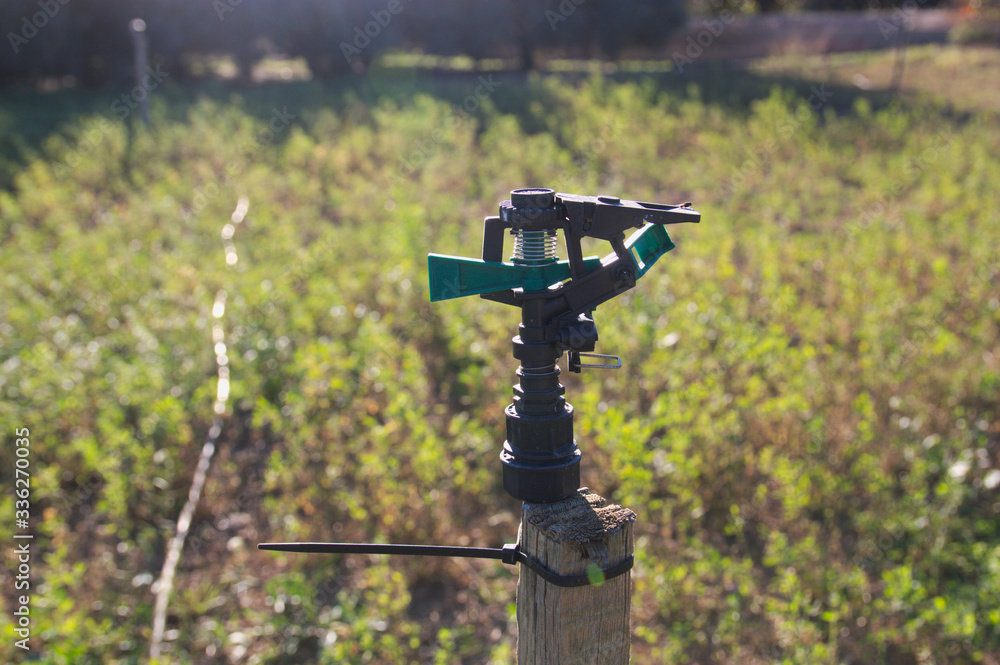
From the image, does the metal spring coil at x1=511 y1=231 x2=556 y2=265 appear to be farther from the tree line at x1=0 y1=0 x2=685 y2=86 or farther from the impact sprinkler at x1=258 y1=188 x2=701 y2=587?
the tree line at x1=0 y1=0 x2=685 y2=86

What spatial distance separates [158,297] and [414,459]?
9.96ft

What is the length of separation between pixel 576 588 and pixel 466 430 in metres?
2.24

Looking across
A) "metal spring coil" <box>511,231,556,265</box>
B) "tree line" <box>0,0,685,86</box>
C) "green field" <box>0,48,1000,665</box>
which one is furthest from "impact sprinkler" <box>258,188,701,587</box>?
"tree line" <box>0,0,685,86</box>

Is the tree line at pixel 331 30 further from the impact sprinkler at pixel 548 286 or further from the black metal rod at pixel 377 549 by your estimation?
the black metal rod at pixel 377 549

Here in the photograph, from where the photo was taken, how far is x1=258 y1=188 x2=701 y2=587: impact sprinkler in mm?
1262

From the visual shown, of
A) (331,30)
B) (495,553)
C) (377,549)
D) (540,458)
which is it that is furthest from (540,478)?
(331,30)

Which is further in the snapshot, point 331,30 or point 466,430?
point 331,30

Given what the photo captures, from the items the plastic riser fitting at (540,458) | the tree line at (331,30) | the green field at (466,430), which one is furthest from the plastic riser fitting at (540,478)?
the tree line at (331,30)

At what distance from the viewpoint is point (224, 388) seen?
4.28 meters

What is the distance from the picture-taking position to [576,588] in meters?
1.32

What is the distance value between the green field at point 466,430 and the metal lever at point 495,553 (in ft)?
4.25

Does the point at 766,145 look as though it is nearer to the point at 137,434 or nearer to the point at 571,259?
the point at 137,434

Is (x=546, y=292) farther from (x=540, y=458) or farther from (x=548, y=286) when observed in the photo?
(x=540, y=458)

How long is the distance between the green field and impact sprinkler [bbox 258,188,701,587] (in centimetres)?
140
